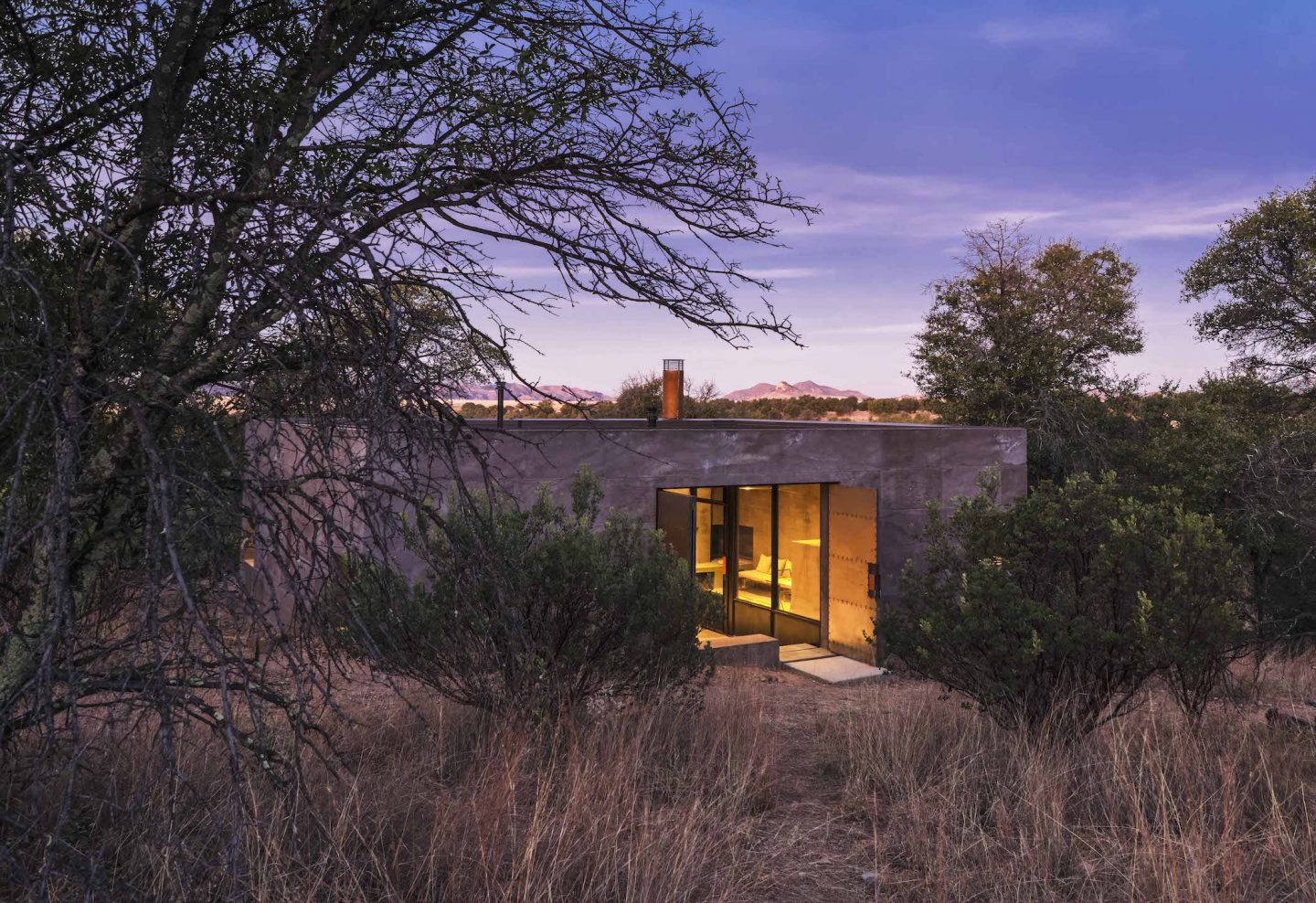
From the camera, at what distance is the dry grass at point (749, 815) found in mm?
3926

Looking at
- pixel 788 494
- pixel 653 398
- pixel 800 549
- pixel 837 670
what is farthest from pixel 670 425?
pixel 653 398

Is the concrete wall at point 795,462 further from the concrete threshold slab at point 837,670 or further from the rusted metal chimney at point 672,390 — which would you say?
the rusted metal chimney at point 672,390

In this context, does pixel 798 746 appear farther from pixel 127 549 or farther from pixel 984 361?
pixel 984 361

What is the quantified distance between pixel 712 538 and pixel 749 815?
1056cm

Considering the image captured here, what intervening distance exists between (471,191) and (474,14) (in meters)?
1.05

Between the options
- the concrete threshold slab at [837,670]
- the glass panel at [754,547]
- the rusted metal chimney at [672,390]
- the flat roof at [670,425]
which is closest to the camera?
the concrete threshold slab at [837,670]

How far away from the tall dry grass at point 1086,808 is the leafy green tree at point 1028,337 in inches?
686

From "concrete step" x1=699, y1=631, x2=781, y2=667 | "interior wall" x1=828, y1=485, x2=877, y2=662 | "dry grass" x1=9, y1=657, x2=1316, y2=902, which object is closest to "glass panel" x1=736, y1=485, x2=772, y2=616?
"interior wall" x1=828, y1=485, x2=877, y2=662

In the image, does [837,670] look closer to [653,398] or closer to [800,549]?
[800,549]

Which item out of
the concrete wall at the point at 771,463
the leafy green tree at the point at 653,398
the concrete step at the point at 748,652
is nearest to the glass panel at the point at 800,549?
the concrete wall at the point at 771,463

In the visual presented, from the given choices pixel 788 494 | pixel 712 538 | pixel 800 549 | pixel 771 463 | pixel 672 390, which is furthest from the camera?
pixel 672 390

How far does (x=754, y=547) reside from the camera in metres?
15.7

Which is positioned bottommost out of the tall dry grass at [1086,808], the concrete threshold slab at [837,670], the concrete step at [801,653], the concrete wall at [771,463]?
the concrete step at [801,653]

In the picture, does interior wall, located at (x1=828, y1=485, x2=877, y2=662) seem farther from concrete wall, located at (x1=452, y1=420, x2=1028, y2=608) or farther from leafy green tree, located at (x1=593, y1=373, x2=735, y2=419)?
leafy green tree, located at (x1=593, y1=373, x2=735, y2=419)
